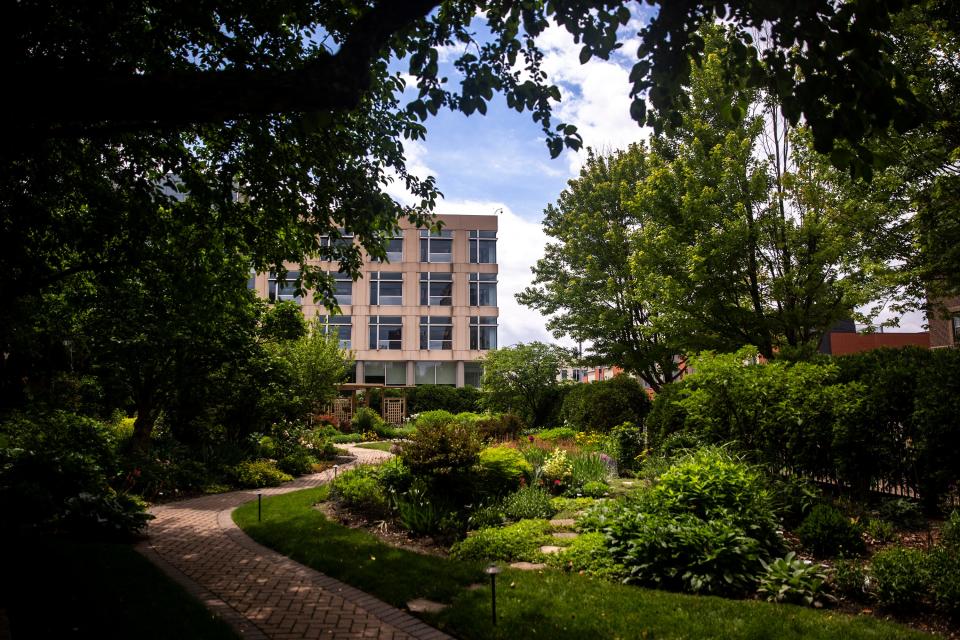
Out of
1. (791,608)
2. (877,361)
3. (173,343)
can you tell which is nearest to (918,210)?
(877,361)

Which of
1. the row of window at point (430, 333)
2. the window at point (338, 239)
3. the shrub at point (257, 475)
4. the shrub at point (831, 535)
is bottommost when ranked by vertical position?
the shrub at point (257, 475)

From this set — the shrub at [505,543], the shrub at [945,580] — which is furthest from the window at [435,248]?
the shrub at [945,580]

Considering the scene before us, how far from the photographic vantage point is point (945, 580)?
480 cm

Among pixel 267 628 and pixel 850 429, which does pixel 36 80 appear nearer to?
pixel 267 628

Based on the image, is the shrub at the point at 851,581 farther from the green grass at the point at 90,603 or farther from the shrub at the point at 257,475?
the shrub at the point at 257,475

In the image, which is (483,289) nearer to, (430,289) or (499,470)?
(430,289)

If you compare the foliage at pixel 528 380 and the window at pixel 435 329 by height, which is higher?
the window at pixel 435 329

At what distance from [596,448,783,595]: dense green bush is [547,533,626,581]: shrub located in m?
0.12

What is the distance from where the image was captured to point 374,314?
44219mm

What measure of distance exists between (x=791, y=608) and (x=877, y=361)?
5.17 meters

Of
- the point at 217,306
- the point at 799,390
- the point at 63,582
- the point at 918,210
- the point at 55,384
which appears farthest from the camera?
the point at 55,384

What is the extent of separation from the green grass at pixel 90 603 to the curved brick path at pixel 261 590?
0.32m

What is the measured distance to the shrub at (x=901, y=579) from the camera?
194 inches

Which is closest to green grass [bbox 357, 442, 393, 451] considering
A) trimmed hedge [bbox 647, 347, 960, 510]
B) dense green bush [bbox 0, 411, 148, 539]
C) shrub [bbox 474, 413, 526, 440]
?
shrub [bbox 474, 413, 526, 440]
